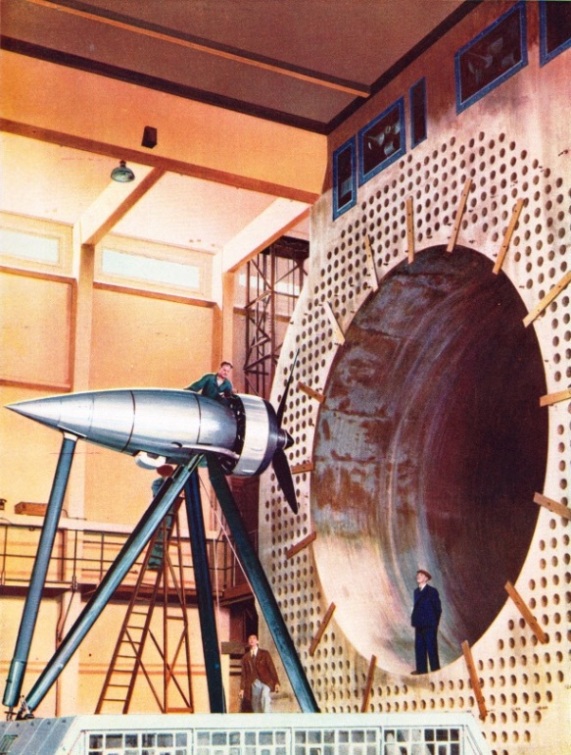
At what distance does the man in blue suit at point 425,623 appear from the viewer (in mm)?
10078

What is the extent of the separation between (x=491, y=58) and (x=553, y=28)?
90cm

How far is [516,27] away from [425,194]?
74.1 inches

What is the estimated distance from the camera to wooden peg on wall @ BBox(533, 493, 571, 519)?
8.09 meters

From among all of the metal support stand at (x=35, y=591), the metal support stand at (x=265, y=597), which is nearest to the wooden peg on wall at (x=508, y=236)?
the metal support stand at (x=265, y=597)

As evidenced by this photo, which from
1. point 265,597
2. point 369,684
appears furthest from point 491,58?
point 369,684

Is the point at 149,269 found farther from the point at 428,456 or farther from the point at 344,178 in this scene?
the point at 428,456

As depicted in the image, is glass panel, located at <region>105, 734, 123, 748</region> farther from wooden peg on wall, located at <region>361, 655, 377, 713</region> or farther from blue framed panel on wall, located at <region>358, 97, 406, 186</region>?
blue framed panel on wall, located at <region>358, 97, 406, 186</region>

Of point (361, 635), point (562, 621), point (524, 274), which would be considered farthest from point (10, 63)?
point (562, 621)

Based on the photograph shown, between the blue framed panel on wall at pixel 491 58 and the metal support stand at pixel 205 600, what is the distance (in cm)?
469

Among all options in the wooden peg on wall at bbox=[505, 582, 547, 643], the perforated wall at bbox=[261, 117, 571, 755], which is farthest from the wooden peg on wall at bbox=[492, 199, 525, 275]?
the wooden peg on wall at bbox=[505, 582, 547, 643]

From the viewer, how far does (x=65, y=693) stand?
16562 millimetres

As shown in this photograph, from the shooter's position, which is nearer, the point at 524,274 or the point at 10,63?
the point at 524,274

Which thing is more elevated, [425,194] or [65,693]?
[425,194]

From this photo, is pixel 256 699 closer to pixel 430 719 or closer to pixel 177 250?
pixel 430 719
